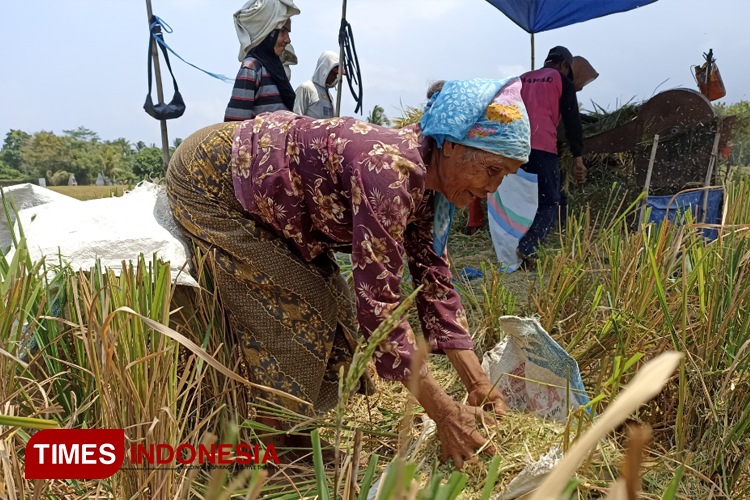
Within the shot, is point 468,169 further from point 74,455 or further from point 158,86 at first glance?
point 158,86

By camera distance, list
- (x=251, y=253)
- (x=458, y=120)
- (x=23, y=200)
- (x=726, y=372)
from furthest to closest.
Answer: (x=23, y=200) < (x=251, y=253) < (x=458, y=120) < (x=726, y=372)

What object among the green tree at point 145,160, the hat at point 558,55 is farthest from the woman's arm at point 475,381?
the green tree at point 145,160

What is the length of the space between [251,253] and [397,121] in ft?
12.9

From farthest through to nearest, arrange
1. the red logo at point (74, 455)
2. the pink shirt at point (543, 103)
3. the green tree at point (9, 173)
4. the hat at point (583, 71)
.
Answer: the green tree at point (9, 173)
the hat at point (583, 71)
the pink shirt at point (543, 103)
the red logo at point (74, 455)

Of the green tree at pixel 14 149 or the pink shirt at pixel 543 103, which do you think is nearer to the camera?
the pink shirt at pixel 543 103

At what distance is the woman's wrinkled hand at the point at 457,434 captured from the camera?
4.09 feet

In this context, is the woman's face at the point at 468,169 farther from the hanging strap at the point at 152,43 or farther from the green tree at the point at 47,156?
the green tree at the point at 47,156

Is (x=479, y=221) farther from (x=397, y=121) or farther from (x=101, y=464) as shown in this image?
(x=101, y=464)

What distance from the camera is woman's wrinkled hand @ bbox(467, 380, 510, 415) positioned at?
4.79ft

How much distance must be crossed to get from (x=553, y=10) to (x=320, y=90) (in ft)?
8.35

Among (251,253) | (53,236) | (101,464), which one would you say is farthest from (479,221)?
(101,464)

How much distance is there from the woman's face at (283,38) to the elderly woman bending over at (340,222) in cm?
173

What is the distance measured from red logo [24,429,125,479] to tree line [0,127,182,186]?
3149 cm

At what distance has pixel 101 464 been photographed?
1.06 metres
